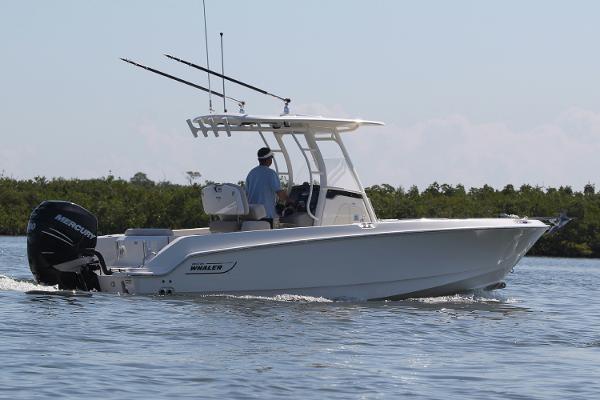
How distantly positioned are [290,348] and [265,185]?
4.50 meters

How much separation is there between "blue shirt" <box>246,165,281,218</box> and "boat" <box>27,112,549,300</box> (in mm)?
184

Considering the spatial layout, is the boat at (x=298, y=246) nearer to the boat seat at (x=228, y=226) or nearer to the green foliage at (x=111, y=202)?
the boat seat at (x=228, y=226)

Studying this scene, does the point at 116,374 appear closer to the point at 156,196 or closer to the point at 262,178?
the point at 262,178

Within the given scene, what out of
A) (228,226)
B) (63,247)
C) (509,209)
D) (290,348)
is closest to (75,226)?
(63,247)

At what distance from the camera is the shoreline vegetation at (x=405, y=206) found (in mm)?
37500

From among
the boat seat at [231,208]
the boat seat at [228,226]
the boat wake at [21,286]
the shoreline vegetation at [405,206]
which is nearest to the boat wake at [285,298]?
the boat seat at [231,208]

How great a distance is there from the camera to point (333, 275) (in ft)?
52.7

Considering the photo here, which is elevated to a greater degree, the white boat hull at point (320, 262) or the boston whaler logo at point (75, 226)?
the boston whaler logo at point (75, 226)

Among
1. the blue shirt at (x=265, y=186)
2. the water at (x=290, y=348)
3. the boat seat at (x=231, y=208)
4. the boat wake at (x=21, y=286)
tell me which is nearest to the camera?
the water at (x=290, y=348)

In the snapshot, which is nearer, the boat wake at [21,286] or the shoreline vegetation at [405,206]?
the boat wake at [21,286]

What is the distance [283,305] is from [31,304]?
111 inches

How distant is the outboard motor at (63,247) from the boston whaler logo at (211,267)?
1.18 m

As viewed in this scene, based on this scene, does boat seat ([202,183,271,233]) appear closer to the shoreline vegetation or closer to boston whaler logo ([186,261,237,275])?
boston whaler logo ([186,261,237,275])

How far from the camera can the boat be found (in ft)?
51.8
